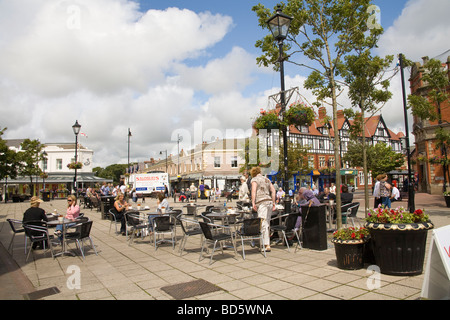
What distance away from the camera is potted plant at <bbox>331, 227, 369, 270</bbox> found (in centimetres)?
509

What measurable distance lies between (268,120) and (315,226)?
3.10m

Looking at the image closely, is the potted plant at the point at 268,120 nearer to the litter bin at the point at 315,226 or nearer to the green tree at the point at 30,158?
the litter bin at the point at 315,226

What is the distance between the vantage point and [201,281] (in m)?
4.87

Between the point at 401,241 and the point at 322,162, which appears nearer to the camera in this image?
the point at 401,241

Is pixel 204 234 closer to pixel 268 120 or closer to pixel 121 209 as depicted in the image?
pixel 268 120

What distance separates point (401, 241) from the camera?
4.52m

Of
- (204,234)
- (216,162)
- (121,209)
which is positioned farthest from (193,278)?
(216,162)

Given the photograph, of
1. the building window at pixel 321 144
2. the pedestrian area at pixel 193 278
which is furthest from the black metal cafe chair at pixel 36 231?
the building window at pixel 321 144

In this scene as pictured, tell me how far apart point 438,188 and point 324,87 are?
92.7ft

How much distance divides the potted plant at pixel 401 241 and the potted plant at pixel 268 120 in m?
4.24

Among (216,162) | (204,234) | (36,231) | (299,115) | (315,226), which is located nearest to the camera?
(204,234)

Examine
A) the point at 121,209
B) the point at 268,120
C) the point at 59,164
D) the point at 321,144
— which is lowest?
the point at 121,209

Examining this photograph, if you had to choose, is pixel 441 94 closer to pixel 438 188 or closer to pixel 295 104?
pixel 295 104
